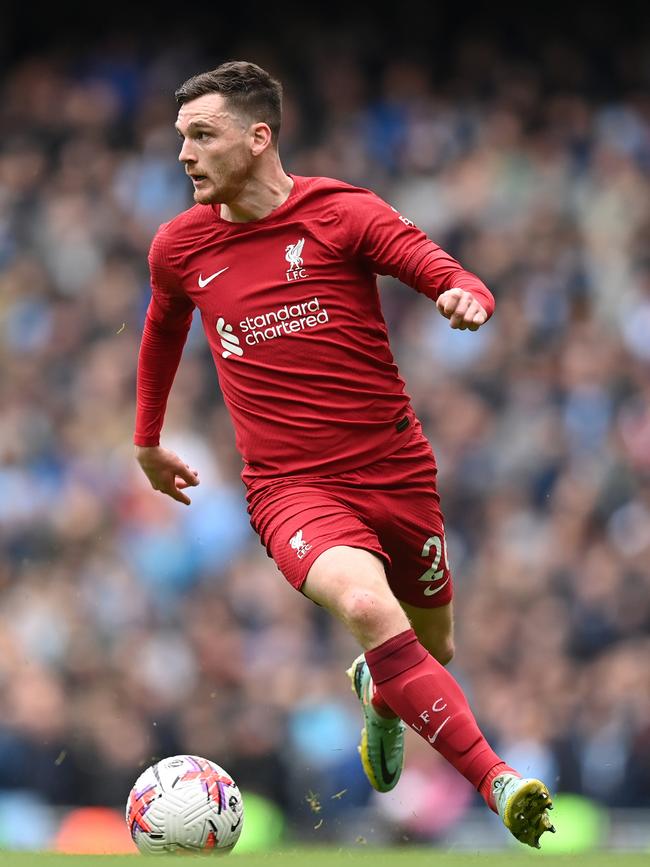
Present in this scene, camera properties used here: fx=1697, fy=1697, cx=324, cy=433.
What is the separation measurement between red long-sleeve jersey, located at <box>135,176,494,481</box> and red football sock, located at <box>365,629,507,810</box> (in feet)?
2.50

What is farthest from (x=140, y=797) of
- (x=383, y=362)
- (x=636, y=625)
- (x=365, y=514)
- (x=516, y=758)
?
(x=636, y=625)

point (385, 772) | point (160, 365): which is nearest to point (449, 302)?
point (160, 365)

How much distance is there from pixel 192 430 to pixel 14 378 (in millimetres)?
1576

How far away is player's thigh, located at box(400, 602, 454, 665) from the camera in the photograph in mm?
6531

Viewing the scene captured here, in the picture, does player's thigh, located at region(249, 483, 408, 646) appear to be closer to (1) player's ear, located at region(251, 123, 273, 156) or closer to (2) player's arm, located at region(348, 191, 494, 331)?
(2) player's arm, located at region(348, 191, 494, 331)

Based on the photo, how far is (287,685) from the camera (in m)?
10.4

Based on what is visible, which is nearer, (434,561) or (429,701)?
(429,701)

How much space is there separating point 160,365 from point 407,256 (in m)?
1.25

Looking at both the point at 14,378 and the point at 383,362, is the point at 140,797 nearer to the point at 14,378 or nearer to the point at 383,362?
the point at 383,362

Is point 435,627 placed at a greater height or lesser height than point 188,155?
lesser

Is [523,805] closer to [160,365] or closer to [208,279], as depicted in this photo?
[208,279]

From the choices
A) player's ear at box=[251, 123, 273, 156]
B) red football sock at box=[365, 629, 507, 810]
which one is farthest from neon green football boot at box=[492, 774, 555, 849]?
player's ear at box=[251, 123, 273, 156]

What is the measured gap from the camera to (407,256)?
18.8 feet

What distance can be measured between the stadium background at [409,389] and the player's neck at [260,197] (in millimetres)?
4515
